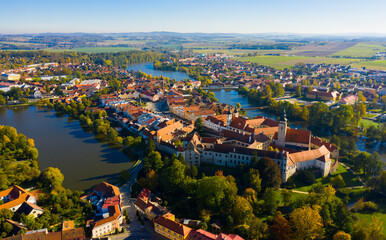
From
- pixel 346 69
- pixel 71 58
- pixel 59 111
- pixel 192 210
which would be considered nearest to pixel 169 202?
pixel 192 210

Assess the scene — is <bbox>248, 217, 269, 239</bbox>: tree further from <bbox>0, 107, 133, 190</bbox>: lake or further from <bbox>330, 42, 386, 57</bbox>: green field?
<bbox>330, 42, 386, 57</bbox>: green field

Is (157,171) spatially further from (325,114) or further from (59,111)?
(59,111)

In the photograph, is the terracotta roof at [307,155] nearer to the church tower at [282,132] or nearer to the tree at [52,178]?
the church tower at [282,132]

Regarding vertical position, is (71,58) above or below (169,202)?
above

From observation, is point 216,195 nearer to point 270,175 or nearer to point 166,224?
point 166,224

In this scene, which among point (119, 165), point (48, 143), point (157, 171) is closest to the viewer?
point (157, 171)

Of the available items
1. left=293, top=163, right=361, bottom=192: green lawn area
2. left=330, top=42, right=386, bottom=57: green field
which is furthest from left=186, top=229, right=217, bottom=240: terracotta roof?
left=330, top=42, right=386, bottom=57: green field

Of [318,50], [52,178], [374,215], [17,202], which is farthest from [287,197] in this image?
[318,50]
